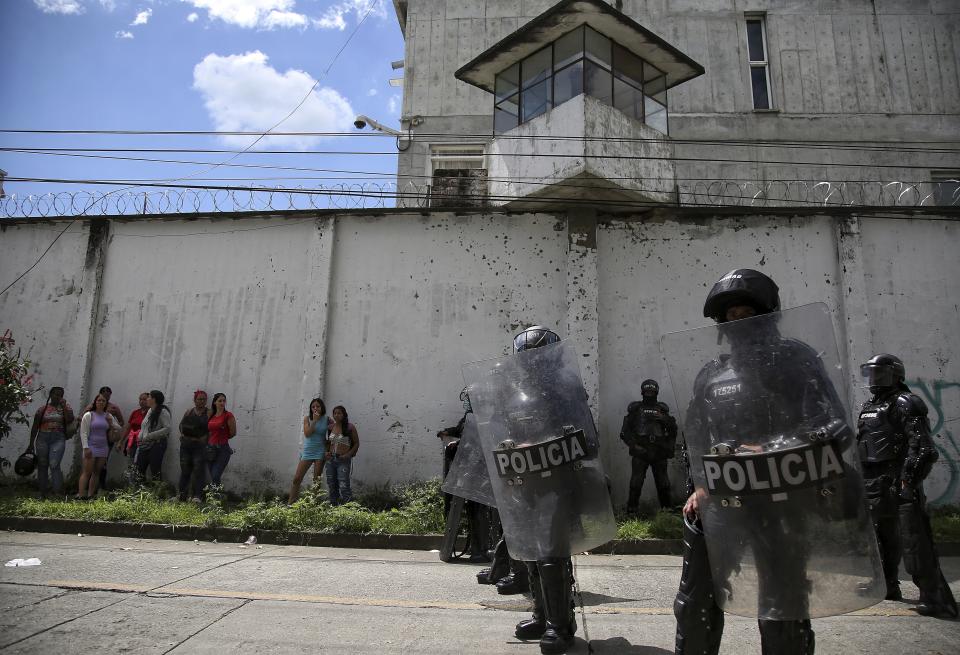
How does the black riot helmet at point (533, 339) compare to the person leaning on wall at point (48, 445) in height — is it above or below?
above

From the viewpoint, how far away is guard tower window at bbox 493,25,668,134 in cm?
973

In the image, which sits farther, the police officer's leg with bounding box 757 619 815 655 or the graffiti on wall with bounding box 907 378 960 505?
the graffiti on wall with bounding box 907 378 960 505

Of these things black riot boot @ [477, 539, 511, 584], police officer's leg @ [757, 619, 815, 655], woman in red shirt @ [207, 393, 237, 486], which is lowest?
black riot boot @ [477, 539, 511, 584]

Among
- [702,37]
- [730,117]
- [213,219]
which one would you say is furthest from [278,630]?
[702,37]

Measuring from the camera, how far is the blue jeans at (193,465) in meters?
8.48

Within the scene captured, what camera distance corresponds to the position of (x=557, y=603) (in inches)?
120

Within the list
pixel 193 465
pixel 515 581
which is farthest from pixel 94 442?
pixel 515 581

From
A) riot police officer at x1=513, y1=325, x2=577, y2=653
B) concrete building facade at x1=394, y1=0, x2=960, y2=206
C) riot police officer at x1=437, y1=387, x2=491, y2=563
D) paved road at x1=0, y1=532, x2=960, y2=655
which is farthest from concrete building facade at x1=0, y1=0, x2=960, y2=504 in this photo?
riot police officer at x1=513, y1=325, x2=577, y2=653

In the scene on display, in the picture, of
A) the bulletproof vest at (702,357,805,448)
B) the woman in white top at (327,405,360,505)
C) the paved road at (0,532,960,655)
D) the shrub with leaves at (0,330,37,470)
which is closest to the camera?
the bulletproof vest at (702,357,805,448)

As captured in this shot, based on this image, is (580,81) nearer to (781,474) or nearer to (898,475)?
(898,475)

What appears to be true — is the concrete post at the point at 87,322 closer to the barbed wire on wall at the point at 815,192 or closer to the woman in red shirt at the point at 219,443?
the woman in red shirt at the point at 219,443

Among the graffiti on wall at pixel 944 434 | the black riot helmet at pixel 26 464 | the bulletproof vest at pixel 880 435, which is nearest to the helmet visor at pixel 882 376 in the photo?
the bulletproof vest at pixel 880 435

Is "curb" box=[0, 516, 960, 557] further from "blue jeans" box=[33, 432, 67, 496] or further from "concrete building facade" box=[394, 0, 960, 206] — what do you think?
"concrete building facade" box=[394, 0, 960, 206]

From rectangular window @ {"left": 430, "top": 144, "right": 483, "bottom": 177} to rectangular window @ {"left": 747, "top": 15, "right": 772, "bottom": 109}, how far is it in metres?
6.21
